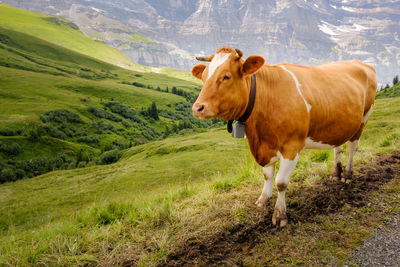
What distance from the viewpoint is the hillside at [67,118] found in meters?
83.9

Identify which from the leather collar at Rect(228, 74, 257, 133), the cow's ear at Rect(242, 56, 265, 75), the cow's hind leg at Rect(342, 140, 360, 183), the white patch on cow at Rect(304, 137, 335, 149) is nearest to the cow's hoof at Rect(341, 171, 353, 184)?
the cow's hind leg at Rect(342, 140, 360, 183)

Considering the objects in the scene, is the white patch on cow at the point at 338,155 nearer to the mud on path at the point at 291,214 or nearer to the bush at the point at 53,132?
the mud on path at the point at 291,214

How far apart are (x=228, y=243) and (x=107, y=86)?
17781cm

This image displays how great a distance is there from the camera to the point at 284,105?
4375 millimetres

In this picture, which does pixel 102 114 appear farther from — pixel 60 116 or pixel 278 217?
pixel 278 217

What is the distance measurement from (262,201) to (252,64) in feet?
9.19

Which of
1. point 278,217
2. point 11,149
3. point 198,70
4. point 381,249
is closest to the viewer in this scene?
point 381,249

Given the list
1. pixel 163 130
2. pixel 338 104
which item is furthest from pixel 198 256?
pixel 163 130

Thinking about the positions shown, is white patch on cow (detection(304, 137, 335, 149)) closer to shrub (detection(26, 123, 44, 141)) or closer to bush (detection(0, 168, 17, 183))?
bush (detection(0, 168, 17, 183))

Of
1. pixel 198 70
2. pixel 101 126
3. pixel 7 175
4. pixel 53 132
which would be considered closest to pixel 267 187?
pixel 198 70

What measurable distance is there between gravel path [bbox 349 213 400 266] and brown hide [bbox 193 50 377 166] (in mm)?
1664

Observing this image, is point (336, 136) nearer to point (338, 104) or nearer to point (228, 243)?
point (338, 104)

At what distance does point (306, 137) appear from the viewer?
Result: 4.70m

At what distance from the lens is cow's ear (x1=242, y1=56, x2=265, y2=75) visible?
12.9ft
